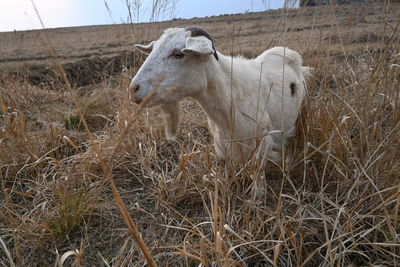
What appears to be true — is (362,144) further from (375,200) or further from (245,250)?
(245,250)

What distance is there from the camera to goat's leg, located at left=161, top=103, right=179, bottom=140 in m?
2.49

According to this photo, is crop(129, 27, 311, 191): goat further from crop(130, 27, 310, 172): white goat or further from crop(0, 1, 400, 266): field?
crop(0, 1, 400, 266): field

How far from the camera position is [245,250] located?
4.99ft

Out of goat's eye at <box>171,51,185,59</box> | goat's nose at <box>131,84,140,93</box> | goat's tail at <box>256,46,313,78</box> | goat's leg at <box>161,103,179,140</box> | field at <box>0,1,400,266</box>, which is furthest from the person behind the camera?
goat's tail at <box>256,46,313,78</box>

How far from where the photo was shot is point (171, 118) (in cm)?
257

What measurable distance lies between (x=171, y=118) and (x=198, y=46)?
833 mm

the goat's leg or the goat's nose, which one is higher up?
the goat's nose

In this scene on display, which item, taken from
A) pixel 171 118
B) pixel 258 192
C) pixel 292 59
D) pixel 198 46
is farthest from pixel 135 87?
pixel 292 59

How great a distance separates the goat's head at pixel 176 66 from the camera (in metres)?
1.86

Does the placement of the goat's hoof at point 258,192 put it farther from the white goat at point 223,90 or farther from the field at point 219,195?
the white goat at point 223,90

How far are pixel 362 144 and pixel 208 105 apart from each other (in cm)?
104

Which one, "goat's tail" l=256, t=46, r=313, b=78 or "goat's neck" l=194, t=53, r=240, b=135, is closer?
"goat's neck" l=194, t=53, r=240, b=135

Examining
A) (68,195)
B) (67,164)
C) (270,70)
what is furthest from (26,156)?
(270,70)

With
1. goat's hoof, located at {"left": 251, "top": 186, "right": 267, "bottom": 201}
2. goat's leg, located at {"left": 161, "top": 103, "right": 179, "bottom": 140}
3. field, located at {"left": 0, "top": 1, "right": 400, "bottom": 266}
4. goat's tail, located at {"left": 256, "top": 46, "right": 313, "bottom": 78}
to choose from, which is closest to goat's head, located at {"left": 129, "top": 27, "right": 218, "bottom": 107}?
field, located at {"left": 0, "top": 1, "right": 400, "bottom": 266}
